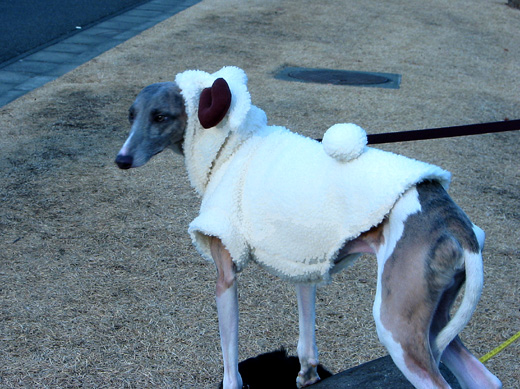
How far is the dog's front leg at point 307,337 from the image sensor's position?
3.01 m

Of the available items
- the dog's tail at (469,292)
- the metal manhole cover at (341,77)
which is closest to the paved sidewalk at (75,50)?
the metal manhole cover at (341,77)

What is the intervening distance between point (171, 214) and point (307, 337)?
1.95 m

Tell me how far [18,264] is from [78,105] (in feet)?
9.90

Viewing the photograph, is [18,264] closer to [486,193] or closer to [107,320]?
[107,320]

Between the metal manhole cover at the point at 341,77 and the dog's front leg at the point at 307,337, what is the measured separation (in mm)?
5154

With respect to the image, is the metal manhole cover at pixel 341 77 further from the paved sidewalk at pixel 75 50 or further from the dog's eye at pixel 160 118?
the dog's eye at pixel 160 118

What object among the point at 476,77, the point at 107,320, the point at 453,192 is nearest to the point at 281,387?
the point at 107,320

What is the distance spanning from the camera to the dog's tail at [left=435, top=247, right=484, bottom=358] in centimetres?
211

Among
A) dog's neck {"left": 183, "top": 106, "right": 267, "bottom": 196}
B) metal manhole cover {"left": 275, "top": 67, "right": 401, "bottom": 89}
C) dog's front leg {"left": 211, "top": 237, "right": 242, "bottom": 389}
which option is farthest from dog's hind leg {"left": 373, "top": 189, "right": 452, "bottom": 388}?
metal manhole cover {"left": 275, "top": 67, "right": 401, "bottom": 89}

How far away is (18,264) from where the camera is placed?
402cm

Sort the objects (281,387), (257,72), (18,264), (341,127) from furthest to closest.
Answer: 1. (257,72)
2. (18,264)
3. (281,387)
4. (341,127)

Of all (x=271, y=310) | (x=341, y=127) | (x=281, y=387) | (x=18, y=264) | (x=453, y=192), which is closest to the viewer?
(x=341, y=127)

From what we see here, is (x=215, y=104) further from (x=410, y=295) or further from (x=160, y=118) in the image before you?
(x=410, y=295)

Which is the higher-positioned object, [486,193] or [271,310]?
[271,310]
